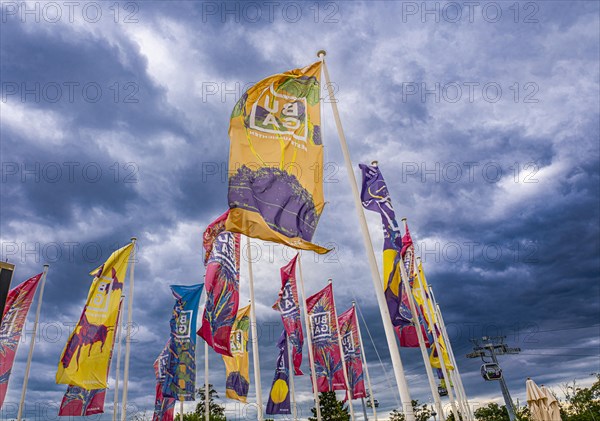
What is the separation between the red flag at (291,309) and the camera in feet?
65.1

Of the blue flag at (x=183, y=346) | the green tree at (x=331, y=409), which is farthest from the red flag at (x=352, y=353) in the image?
the green tree at (x=331, y=409)

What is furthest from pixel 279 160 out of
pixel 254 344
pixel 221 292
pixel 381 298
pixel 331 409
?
pixel 331 409

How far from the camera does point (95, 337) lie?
62.5ft

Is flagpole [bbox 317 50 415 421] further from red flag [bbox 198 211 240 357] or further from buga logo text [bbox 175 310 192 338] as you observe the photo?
buga logo text [bbox 175 310 192 338]

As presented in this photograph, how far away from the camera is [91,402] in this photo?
85.3ft

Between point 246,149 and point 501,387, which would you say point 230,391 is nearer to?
point 246,149

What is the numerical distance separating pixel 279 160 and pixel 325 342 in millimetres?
16354

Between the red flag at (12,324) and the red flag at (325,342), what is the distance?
1560 cm

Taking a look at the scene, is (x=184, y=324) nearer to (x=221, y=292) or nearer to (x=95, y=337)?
(x=95, y=337)

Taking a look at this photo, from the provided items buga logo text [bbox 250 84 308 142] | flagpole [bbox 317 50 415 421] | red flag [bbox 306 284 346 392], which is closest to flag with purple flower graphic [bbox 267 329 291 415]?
red flag [bbox 306 284 346 392]

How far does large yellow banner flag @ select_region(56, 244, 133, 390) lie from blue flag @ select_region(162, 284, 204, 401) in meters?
3.45

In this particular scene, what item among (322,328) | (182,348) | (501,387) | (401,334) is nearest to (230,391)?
(182,348)

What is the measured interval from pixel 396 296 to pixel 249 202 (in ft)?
26.9

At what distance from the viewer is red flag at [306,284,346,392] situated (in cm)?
2350
